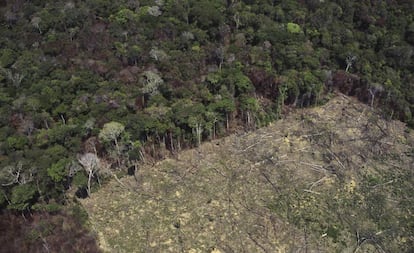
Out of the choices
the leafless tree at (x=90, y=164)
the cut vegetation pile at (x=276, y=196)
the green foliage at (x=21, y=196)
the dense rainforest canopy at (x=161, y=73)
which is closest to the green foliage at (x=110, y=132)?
the dense rainforest canopy at (x=161, y=73)

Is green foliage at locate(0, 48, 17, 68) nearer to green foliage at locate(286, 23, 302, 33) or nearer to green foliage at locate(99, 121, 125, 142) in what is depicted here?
green foliage at locate(99, 121, 125, 142)

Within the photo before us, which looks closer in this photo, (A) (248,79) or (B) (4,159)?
(B) (4,159)

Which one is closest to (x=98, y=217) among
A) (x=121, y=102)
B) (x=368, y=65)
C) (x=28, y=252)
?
(x=28, y=252)

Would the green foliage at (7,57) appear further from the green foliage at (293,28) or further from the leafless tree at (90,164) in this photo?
the green foliage at (293,28)

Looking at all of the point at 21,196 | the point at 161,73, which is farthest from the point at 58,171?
the point at 161,73

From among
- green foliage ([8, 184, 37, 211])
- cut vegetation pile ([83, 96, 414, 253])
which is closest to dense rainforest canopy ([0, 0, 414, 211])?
green foliage ([8, 184, 37, 211])

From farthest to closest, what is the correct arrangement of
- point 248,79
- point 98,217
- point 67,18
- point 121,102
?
point 67,18 < point 248,79 < point 121,102 < point 98,217

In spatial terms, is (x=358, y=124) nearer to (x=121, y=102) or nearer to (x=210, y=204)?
(x=210, y=204)
